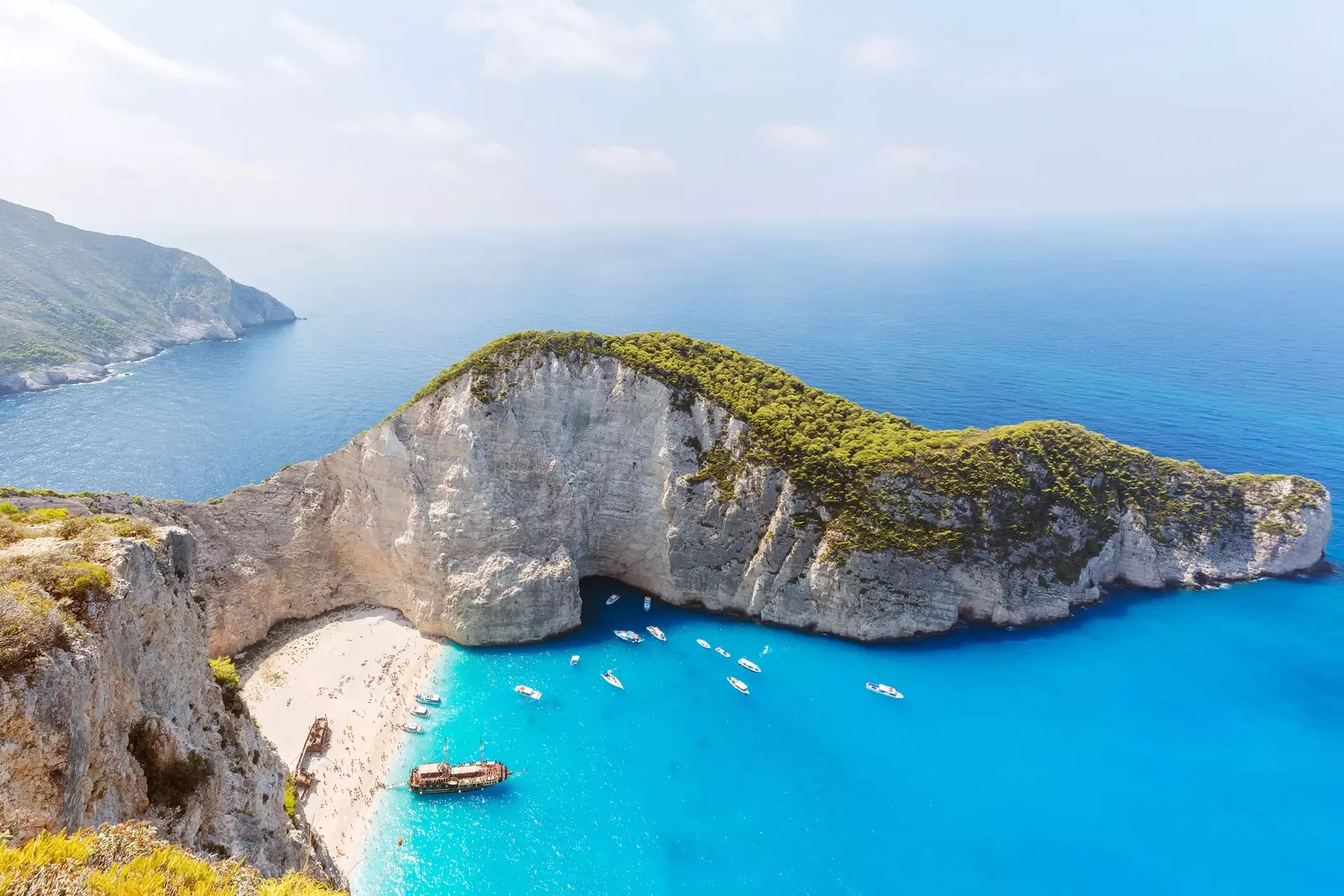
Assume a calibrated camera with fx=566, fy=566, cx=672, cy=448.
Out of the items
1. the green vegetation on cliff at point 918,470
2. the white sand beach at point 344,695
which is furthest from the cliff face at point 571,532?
the white sand beach at point 344,695

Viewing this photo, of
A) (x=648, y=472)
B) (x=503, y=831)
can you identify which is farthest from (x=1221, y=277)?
(x=503, y=831)

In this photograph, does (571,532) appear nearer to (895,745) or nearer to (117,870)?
(895,745)

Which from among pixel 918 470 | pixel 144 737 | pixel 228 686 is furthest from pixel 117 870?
pixel 918 470

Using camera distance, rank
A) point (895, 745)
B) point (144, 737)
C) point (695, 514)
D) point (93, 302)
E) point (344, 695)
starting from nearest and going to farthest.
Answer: point (144, 737) < point (895, 745) < point (344, 695) < point (695, 514) < point (93, 302)

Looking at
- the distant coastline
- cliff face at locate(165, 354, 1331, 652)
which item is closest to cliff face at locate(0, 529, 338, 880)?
cliff face at locate(165, 354, 1331, 652)

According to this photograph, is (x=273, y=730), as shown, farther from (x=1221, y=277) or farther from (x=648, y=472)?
(x=1221, y=277)

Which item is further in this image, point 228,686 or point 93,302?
point 93,302
